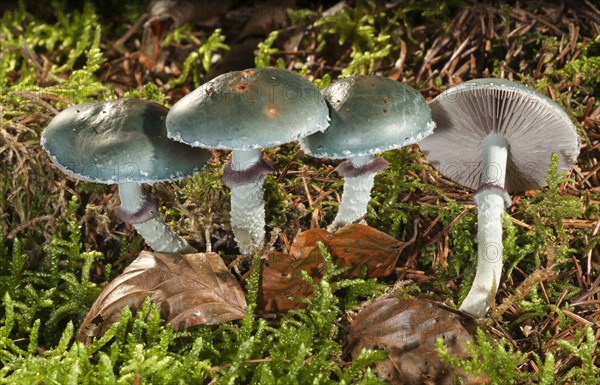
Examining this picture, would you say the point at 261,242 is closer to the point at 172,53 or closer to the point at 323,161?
the point at 323,161

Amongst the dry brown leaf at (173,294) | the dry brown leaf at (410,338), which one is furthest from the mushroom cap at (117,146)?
the dry brown leaf at (410,338)

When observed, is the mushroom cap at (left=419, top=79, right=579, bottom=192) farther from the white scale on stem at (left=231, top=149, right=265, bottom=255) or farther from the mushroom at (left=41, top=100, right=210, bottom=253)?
the mushroom at (left=41, top=100, right=210, bottom=253)

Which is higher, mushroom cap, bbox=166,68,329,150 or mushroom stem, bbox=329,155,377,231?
mushroom cap, bbox=166,68,329,150

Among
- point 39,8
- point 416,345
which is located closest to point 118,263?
point 416,345

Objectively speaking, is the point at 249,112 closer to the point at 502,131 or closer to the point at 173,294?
the point at 173,294

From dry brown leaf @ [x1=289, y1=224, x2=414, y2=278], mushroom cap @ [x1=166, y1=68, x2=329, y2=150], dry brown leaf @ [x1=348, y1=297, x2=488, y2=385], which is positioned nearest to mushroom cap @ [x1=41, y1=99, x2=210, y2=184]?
mushroom cap @ [x1=166, y1=68, x2=329, y2=150]

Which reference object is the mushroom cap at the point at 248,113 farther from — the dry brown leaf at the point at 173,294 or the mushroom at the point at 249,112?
the dry brown leaf at the point at 173,294

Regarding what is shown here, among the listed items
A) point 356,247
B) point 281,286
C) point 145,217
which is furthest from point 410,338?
point 145,217
